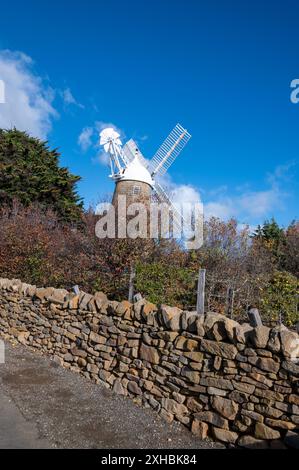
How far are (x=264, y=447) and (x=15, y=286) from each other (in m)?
7.21

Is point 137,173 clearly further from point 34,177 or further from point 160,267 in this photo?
point 160,267

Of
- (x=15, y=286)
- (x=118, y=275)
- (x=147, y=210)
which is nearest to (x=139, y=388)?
(x=118, y=275)

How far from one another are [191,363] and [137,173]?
1724 centimetres

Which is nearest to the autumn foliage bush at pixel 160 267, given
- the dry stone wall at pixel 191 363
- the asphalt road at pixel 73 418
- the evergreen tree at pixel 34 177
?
the dry stone wall at pixel 191 363

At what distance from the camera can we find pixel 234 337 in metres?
4.32

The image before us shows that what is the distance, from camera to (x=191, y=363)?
188 inches

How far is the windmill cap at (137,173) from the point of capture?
20.9m

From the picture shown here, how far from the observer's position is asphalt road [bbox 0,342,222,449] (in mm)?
4352

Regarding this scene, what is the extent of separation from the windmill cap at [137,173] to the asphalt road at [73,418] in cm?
1530

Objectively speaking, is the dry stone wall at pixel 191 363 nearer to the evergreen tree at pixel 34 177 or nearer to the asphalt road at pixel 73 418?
the asphalt road at pixel 73 418

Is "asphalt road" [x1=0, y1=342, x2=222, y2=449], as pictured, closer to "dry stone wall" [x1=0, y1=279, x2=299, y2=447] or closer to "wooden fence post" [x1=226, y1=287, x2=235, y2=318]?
"dry stone wall" [x1=0, y1=279, x2=299, y2=447]

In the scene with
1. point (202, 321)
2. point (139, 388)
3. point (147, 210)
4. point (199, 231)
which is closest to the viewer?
point (202, 321)

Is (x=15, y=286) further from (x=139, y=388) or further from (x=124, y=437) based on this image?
(x=124, y=437)

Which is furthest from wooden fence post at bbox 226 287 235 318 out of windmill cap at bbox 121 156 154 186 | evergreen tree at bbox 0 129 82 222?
evergreen tree at bbox 0 129 82 222
